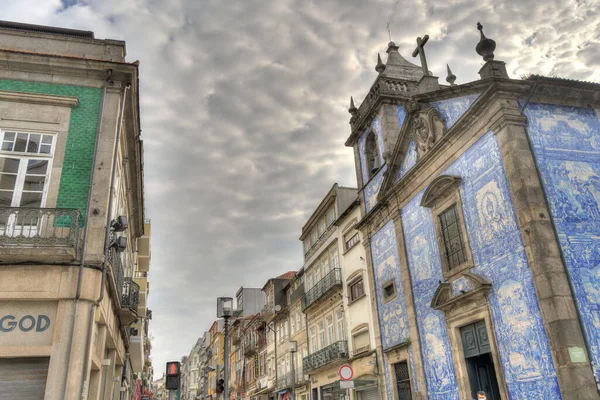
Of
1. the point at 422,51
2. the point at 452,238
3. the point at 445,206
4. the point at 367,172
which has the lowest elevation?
the point at 452,238

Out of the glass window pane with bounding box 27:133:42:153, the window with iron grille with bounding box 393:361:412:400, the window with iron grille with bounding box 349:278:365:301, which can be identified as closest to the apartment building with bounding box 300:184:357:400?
the window with iron grille with bounding box 349:278:365:301

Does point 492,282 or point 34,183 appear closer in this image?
point 34,183

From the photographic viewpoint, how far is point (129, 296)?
534 inches

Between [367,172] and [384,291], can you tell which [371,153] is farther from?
[384,291]

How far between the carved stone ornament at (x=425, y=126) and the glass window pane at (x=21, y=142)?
11.0 metres

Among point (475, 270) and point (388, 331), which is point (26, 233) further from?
point (388, 331)

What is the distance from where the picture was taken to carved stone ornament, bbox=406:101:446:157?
1439 cm

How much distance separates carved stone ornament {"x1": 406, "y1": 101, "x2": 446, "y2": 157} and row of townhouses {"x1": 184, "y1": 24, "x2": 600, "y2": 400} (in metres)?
0.05

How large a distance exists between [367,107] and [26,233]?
47.7ft

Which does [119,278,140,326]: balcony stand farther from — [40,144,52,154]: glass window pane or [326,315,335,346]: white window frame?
[326,315,335,346]: white window frame

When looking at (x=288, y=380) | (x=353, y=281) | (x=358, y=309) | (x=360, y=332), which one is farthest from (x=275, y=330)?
(x=360, y=332)

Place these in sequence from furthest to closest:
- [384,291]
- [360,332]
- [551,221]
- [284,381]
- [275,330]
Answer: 1. [275,330]
2. [284,381]
3. [360,332]
4. [384,291]
5. [551,221]

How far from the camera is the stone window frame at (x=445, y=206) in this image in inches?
499

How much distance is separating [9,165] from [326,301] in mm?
17059
